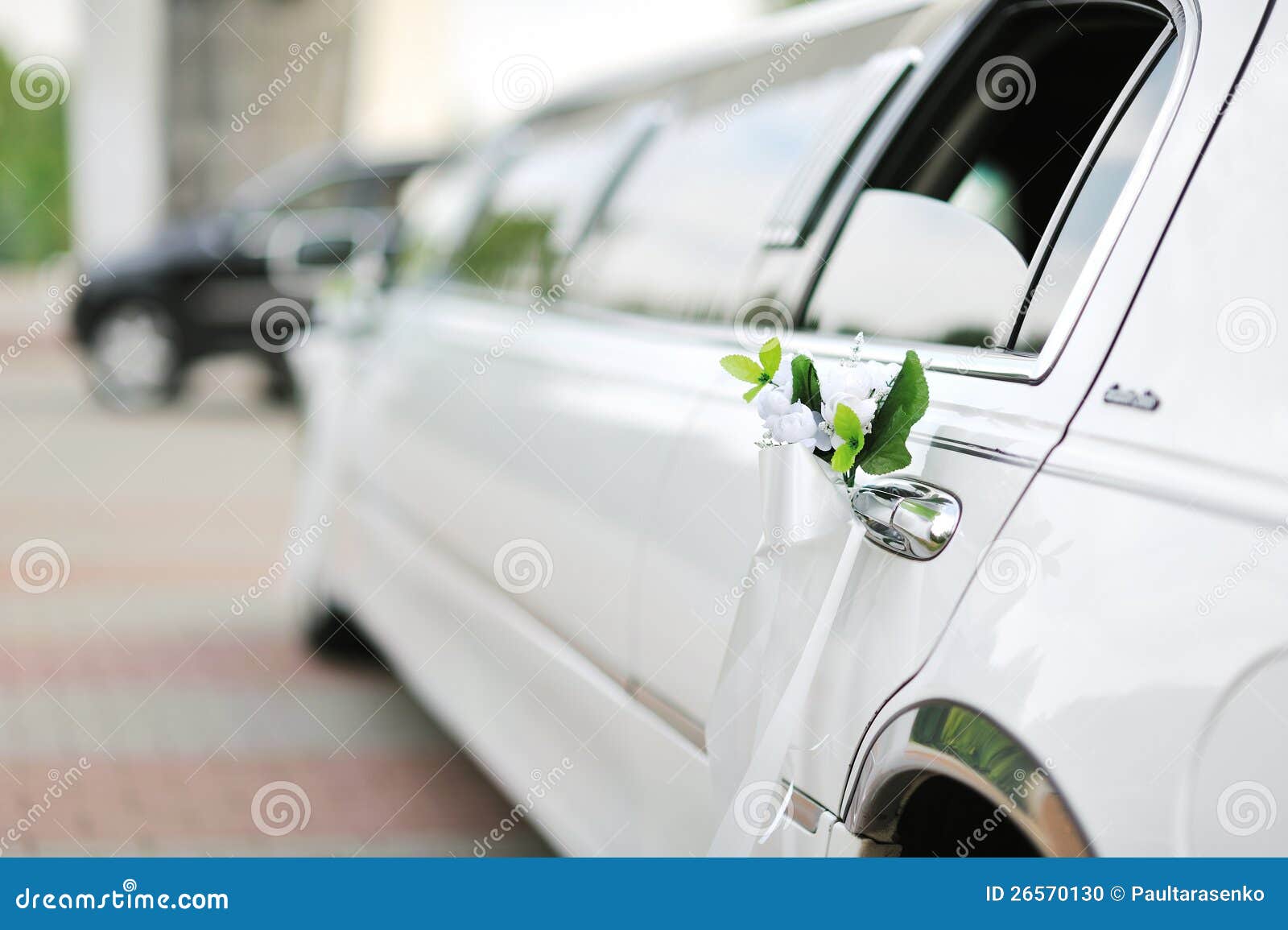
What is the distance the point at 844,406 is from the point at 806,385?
122mm

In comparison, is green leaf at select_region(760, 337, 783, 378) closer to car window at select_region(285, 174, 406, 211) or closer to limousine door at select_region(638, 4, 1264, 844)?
limousine door at select_region(638, 4, 1264, 844)

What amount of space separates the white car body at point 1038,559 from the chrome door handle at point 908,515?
0.07 feet

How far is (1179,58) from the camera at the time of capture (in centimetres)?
165

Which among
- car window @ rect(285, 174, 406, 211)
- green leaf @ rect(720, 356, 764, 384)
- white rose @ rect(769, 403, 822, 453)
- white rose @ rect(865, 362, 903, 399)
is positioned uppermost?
car window @ rect(285, 174, 406, 211)

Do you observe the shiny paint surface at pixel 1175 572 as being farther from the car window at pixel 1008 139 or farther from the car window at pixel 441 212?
the car window at pixel 441 212

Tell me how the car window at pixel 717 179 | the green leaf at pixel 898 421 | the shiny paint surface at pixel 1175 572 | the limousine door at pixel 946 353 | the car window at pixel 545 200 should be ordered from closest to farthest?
the shiny paint surface at pixel 1175 572
the limousine door at pixel 946 353
the green leaf at pixel 898 421
the car window at pixel 717 179
the car window at pixel 545 200

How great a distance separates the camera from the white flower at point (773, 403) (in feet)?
5.93

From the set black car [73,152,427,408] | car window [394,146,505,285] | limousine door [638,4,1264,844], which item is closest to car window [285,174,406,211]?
black car [73,152,427,408]

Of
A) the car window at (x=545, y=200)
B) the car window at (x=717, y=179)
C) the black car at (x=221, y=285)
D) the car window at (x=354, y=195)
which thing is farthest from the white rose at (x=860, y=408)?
the car window at (x=354, y=195)

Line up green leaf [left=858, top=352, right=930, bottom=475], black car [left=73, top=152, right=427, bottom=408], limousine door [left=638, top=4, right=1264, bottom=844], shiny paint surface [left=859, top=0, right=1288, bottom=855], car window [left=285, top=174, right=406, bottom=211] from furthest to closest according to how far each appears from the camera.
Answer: car window [left=285, top=174, right=406, bottom=211]
black car [left=73, top=152, right=427, bottom=408]
green leaf [left=858, top=352, right=930, bottom=475]
limousine door [left=638, top=4, right=1264, bottom=844]
shiny paint surface [left=859, top=0, right=1288, bottom=855]

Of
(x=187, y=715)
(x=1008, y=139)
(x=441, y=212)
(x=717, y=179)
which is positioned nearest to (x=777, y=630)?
(x=1008, y=139)

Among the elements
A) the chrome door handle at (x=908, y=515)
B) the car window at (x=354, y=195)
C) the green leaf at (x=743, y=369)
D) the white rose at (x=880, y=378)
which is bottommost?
the chrome door handle at (x=908, y=515)

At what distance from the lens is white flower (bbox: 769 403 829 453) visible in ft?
5.84
